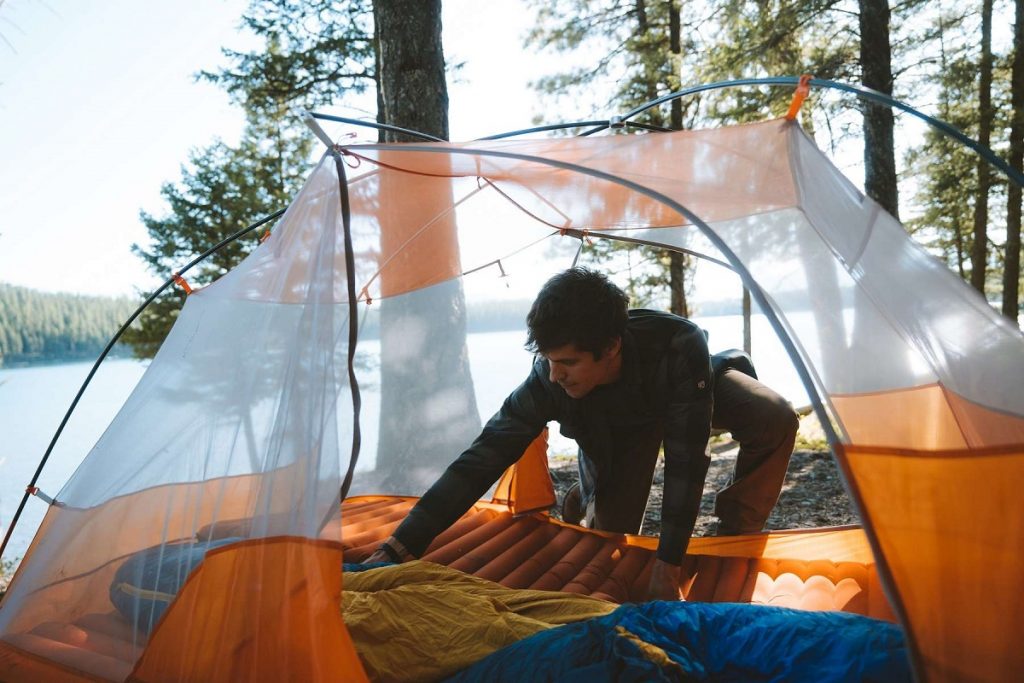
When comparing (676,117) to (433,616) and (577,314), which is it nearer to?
(577,314)

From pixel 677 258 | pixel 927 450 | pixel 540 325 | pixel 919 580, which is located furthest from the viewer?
pixel 677 258

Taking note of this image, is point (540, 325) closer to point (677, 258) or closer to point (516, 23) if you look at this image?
point (677, 258)

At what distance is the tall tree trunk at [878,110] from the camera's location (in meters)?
4.52

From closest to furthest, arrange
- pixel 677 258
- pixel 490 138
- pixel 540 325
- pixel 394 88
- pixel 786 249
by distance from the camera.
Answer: pixel 786 249 → pixel 540 325 → pixel 490 138 → pixel 394 88 → pixel 677 258

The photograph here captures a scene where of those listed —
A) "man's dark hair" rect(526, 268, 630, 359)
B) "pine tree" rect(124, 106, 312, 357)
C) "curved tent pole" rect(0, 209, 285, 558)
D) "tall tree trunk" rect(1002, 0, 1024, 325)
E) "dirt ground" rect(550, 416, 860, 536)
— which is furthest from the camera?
"pine tree" rect(124, 106, 312, 357)

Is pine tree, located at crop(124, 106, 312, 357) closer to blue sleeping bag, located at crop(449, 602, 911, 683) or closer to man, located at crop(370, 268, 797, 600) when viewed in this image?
man, located at crop(370, 268, 797, 600)

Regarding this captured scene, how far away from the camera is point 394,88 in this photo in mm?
3727

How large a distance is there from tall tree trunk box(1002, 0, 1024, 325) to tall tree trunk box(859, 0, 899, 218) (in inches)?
58.1

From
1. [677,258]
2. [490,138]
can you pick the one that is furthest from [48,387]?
[490,138]

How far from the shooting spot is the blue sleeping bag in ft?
3.91

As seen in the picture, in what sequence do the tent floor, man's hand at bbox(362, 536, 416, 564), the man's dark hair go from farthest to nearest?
man's hand at bbox(362, 536, 416, 564) < the man's dark hair < the tent floor

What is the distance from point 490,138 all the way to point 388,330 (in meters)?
1.06

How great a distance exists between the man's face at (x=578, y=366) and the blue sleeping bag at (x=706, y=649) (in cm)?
66

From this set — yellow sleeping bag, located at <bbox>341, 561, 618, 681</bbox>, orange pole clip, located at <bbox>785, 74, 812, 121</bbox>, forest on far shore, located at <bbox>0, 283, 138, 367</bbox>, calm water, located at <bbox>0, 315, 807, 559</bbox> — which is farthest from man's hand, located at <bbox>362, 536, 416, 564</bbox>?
forest on far shore, located at <bbox>0, 283, 138, 367</bbox>
